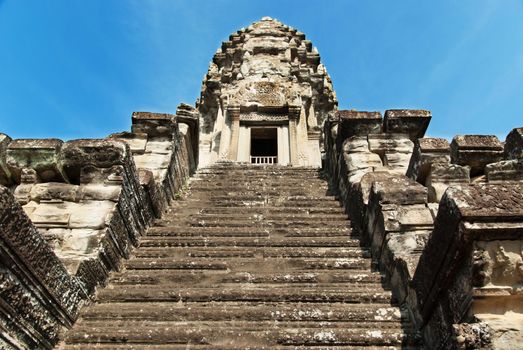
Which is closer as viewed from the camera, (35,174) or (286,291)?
(286,291)

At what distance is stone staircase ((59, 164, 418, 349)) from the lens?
3129mm

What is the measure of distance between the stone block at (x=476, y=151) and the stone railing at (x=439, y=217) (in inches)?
0.4

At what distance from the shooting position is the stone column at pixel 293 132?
1375 centimetres

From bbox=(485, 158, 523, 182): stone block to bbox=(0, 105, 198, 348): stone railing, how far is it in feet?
12.9

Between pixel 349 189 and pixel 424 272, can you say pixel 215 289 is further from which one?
pixel 349 189

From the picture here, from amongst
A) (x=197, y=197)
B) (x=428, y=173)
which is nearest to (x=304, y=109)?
(x=197, y=197)

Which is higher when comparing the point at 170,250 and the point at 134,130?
the point at 134,130

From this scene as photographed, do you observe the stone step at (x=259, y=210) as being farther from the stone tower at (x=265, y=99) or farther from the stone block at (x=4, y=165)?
the stone tower at (x=265, y=99)

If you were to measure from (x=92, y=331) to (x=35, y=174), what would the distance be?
205cm

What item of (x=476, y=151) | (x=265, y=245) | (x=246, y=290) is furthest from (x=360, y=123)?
(x=246, y=290)

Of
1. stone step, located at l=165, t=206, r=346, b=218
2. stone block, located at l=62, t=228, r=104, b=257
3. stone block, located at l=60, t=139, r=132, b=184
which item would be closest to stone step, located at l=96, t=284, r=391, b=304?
stone block, located at l=62, t=228, r=104, b=257

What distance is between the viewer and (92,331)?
3205 millimetres

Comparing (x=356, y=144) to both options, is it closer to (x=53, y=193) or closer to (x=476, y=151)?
(x=476, y=151)

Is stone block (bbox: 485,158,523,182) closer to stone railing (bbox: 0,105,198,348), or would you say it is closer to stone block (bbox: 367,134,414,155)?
stone block (bbox: 367,134,414,155)
